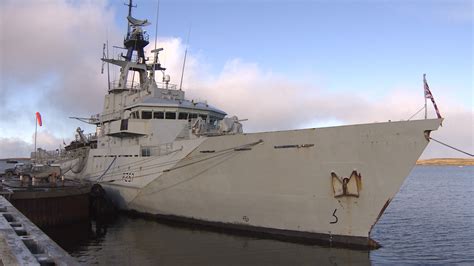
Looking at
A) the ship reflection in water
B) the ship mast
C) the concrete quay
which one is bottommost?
the ship reflection in water

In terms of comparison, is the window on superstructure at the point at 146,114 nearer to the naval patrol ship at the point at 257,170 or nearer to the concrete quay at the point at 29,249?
the naval patrol ship at the point at 257,170

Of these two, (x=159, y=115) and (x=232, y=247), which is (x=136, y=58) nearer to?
(x=159, y=115)

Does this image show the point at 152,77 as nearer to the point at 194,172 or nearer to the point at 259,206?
the point at 194,172

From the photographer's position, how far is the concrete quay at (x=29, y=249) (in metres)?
5.45

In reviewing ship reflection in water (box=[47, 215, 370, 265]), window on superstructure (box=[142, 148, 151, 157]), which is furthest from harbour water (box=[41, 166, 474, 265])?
window on superstructure (box=[142, 148, 151, 157])

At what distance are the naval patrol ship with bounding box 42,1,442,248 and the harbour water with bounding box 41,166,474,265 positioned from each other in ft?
2.61

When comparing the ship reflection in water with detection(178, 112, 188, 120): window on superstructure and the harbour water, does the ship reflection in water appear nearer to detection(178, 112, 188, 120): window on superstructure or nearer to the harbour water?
the harbour water

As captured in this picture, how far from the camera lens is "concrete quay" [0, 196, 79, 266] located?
5.45 meters

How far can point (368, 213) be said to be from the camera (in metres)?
13.1

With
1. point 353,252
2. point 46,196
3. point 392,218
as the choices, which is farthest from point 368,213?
point 46,196

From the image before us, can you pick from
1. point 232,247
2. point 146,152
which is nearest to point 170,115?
point 146,152

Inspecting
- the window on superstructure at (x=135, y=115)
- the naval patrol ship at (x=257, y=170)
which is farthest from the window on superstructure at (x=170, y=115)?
the window on superstructure at (x=135, y=115)

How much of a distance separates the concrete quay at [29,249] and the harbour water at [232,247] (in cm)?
478

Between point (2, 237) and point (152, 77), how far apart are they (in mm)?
17265
